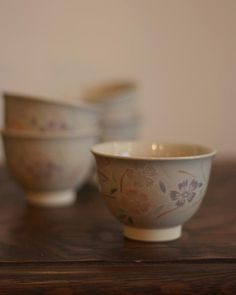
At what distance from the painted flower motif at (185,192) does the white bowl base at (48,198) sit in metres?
0.25

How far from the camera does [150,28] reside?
1113 millimetres

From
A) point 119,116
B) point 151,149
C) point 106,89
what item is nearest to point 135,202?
point 151,149

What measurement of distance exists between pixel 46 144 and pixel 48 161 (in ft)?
0.08

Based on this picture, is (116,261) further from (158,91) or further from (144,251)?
(158,91)

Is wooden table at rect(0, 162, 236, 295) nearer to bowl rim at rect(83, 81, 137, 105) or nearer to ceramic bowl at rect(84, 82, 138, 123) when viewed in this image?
ceramic bowl at rect(84, 82, 138, 123)

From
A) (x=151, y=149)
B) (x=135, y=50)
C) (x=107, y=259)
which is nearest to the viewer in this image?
(x=107, y=259)

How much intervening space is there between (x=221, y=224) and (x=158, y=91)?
0.49m

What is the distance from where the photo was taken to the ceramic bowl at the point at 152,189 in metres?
0.61

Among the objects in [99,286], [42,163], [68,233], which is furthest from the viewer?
[42,163]

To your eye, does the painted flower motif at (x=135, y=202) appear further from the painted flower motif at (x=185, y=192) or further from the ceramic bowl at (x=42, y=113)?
the ceramic bowl at (x=42, y=113)

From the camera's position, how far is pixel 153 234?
64 centimetres

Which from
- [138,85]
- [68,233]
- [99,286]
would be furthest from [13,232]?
[138,85]

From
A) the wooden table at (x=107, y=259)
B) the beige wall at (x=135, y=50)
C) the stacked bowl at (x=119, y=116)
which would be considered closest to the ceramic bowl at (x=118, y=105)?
the stacked bowl at (x=119, y=116)

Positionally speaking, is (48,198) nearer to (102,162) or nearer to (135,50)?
(102,162)
